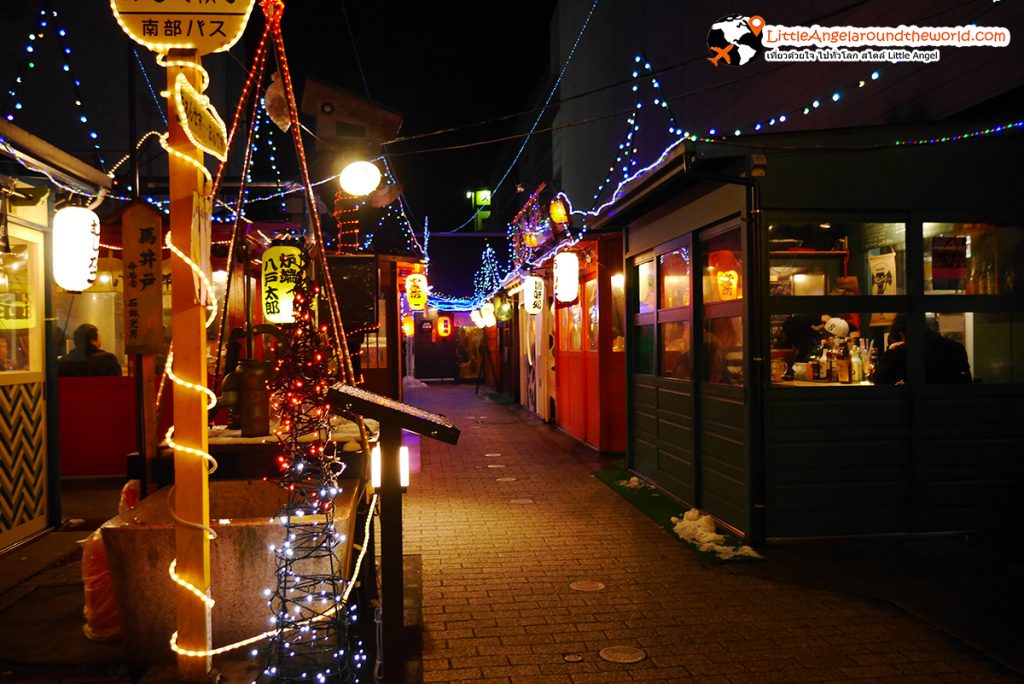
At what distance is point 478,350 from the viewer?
38.8 m

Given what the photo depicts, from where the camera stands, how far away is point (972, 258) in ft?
26.2

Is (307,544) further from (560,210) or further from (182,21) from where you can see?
(560,210)

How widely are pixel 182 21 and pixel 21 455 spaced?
6469 millimetres

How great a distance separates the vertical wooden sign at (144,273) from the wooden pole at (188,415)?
1.04m

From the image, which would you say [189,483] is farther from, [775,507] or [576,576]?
[775,507]

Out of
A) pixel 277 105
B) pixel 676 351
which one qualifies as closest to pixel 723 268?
pixel 676 351

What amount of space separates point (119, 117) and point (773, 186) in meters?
15.9

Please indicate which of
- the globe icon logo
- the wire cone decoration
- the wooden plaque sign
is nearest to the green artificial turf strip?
the wire cone decoration

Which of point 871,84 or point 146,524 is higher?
point 871,84

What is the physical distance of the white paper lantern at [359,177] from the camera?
12945 millimetres

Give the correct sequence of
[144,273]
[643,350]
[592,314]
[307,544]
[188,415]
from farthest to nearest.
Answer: [592,314]
[643,350]
[144,273]
[307,544]
[188,415]

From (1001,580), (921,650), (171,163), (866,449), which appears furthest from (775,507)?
(171,163)

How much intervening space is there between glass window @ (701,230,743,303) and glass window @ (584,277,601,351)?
5.38 m

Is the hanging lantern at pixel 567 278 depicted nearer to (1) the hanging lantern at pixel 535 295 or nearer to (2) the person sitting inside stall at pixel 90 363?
(1) the hanging lantern at pixel 535 295
